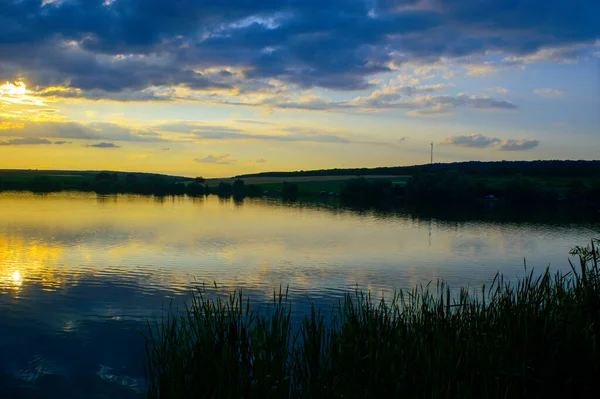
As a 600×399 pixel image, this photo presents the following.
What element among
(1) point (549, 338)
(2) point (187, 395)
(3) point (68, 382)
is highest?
(1) point (549, 338)

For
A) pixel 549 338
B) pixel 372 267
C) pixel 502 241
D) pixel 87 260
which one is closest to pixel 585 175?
pixel 502 241

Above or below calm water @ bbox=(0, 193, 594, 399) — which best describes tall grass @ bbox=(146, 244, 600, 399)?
→ above

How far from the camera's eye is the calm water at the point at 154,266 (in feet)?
42.7

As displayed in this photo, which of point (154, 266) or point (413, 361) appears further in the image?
point (154, 266)

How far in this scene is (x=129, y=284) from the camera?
21.1 m

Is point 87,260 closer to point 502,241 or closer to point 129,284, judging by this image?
point 129,284

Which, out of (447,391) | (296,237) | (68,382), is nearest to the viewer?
(447,391)

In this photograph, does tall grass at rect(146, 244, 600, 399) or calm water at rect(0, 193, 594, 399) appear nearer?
tall grass at rect(146, 244, 600, 399)

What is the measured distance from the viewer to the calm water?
13.0 metres

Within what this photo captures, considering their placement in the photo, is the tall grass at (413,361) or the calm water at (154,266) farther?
the calm water at (154,266)

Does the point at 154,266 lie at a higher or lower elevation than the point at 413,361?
lower

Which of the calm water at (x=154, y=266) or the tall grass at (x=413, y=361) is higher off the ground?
the tall grass at (x=413, y=361)

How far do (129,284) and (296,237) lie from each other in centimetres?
1908

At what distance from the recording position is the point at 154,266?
2541 cm
